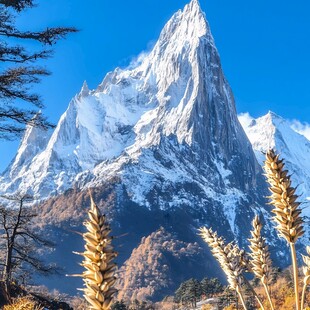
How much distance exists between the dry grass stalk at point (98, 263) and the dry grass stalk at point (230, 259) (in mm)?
1315

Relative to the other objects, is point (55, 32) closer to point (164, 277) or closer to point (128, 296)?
point (128, 296)

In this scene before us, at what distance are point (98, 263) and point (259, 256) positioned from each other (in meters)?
1.48

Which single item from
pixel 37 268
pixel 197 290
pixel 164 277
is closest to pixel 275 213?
pixel 37 268

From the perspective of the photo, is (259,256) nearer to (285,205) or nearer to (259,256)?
(259,256)

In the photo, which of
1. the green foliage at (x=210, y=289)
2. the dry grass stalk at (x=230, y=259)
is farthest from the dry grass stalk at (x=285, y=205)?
the green foliage at (x=210, y=289)

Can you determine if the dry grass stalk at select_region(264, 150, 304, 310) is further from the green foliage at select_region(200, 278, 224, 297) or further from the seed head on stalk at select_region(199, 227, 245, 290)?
the green foliage at select_region(200, 278, 224, 297)

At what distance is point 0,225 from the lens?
76.8 ft

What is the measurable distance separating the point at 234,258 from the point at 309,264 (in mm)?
610

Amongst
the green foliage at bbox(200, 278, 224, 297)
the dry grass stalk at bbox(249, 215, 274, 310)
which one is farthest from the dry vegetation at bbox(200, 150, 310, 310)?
the green foliage at bbox(200, 278, 224, 297)

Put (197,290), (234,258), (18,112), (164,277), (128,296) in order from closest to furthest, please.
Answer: (234,258) < (18,112) < (197,290) < (128,296) < (164,277)

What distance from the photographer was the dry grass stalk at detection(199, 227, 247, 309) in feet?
10.4

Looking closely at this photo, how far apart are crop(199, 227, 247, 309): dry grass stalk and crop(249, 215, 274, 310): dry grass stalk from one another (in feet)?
0.38

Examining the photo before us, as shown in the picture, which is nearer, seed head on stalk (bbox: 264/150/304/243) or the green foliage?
seed head on stalk (bbox: 264/150/304/243)

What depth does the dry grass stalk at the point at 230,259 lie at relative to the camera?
10.4 feet
